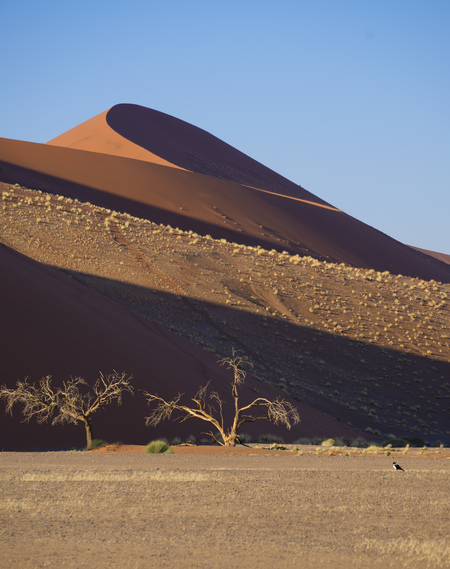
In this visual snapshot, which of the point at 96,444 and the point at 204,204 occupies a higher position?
the point at 204,204

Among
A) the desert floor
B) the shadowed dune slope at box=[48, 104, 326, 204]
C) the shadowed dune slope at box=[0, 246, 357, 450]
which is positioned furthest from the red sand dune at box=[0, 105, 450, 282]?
the desert floor

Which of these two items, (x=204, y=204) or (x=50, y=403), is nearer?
(x=50, y=403)

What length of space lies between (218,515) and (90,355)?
12.2m

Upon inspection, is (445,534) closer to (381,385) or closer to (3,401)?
(3,401)

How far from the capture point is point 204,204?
65812 mm

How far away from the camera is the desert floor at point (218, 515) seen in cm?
628

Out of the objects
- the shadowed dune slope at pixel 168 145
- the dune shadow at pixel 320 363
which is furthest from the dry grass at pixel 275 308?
the shadowed dune slope at pixel 168 145

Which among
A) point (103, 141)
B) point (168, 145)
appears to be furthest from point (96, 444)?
point (168, 145)

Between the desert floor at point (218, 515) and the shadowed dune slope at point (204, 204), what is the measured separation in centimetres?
4735

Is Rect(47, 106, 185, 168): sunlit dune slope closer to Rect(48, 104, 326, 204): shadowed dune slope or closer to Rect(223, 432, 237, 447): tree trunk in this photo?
Rect(48, 104, 326, 204): shadowed dune slope

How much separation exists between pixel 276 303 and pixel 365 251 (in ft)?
110

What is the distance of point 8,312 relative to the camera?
1909 cm

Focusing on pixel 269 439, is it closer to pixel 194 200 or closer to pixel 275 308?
pixel 275 308

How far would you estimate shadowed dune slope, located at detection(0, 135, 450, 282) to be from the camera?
6031 centimetres
